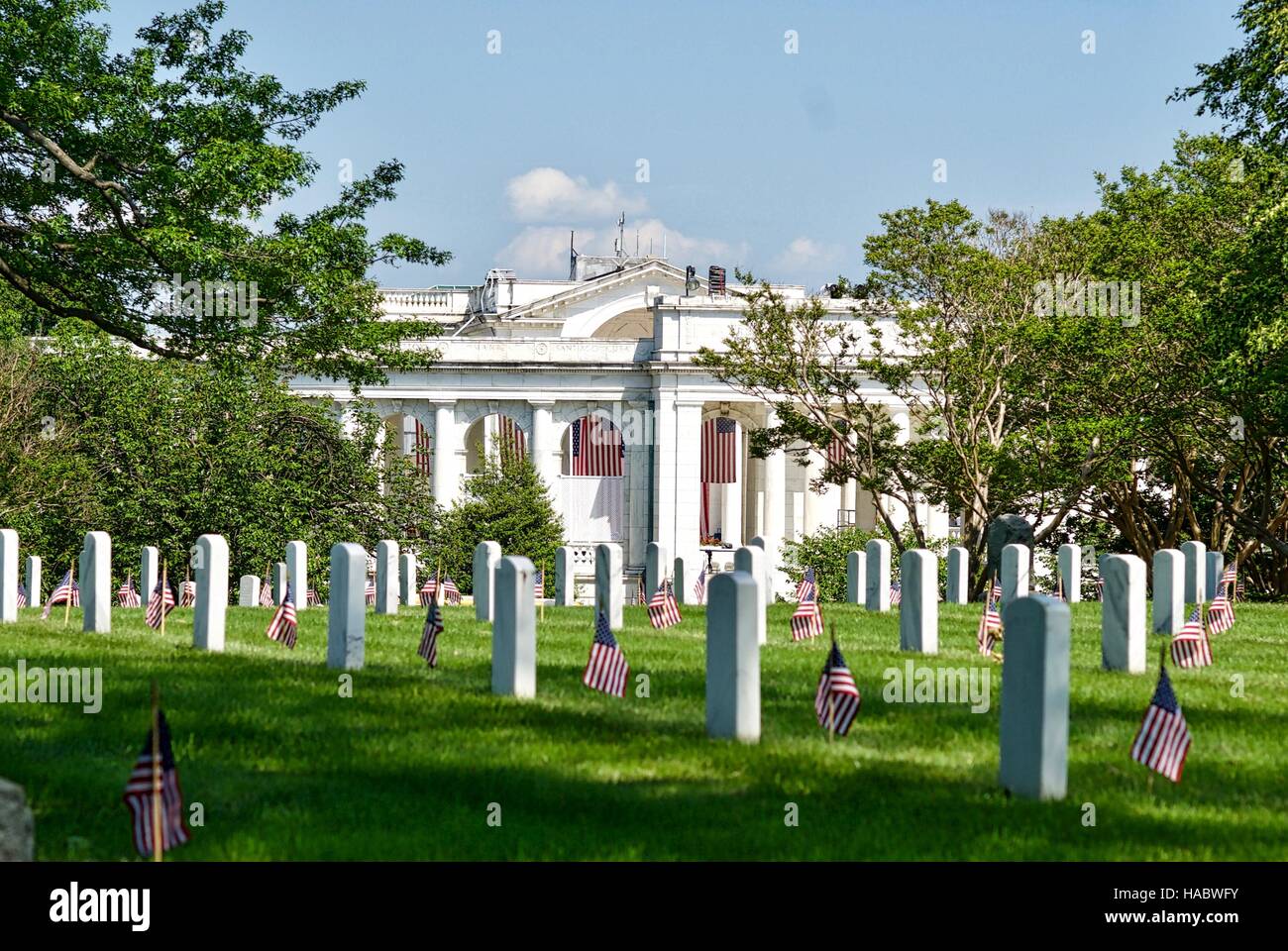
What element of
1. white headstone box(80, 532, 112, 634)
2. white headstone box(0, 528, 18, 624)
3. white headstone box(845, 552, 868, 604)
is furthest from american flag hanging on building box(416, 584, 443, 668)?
white headstone box(845, 552, 868, 604)

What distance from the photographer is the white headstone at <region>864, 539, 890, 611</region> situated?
2443 centimetres

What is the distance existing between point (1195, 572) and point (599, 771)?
16.4 metres

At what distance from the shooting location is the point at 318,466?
43.5 m

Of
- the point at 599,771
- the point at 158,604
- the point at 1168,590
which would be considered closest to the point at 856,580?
the point at 1168,590

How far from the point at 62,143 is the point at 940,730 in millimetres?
14192

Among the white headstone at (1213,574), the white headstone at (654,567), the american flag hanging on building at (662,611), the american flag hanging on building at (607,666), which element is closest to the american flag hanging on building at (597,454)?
the white headstone at (654,567)

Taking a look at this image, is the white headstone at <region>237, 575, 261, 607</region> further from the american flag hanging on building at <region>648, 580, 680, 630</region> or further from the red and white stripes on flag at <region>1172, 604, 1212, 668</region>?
the red and white stripes on flag at <region>1172, 604, 1212, 668</region>

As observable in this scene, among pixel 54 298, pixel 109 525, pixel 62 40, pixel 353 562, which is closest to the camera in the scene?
pixel 353 562

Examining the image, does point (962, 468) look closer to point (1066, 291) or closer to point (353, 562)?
point (1066, 291)

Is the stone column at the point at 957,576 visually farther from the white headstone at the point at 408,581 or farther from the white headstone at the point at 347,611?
the white headstone at the point at 347,611

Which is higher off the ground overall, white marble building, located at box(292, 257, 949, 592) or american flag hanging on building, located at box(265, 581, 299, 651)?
white marble building, located at box(292, 257, 949, 592)

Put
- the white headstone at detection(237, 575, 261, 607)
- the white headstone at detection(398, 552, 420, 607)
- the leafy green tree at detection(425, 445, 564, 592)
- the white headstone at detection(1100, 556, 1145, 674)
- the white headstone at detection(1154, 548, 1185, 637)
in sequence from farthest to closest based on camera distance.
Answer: the leafy green tree at detection(425, 445, 564, 592) → the white headstone at detection(398, 552, 420, 607) → the white headstone at detection(237, 575, 261, 607) → the white headstone at detection(1154, 548, 1185, 637) → the white headstone at detection(1100, 556, 1145, 674)

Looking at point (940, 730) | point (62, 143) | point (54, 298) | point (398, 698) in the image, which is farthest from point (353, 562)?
point (54, 298)

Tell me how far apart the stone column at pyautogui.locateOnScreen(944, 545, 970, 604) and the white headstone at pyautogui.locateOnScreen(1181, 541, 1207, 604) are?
3.25 meters
